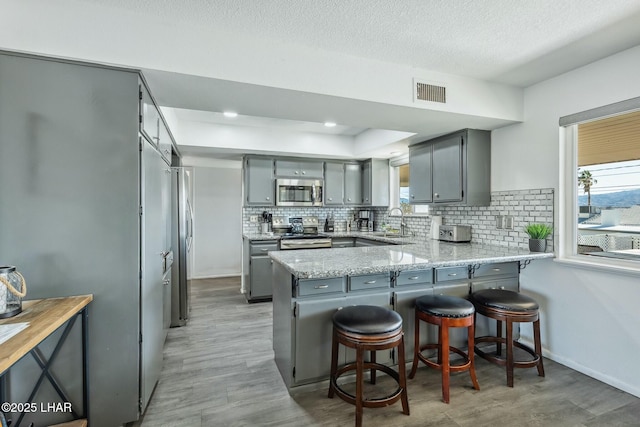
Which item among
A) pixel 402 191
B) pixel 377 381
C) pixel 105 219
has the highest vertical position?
pixel 402 191

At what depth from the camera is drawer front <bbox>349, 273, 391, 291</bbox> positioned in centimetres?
224

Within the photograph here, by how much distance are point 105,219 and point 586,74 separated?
3652mm

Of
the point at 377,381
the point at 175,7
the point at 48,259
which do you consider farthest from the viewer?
the point at 377,381

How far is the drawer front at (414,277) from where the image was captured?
239 cm

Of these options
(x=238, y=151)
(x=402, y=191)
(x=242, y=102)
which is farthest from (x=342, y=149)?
(x=242, y=102)

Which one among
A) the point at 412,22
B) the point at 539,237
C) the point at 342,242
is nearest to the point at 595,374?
the point at 539,237

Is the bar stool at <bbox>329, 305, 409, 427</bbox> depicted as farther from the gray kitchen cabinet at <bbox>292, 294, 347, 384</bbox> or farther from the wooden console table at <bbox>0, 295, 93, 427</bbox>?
the wooden console table at <bbox>0, 295, 93, 427</bbox>

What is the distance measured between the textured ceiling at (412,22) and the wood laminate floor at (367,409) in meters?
2.49

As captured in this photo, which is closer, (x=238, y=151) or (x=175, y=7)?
(x=175, y=7)

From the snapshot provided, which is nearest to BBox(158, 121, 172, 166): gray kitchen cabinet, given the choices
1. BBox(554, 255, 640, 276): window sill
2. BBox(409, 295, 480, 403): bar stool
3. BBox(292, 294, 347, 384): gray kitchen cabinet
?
BBox(292, 294, 347, 384): gray kitchen cabinet

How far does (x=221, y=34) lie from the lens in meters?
1.94

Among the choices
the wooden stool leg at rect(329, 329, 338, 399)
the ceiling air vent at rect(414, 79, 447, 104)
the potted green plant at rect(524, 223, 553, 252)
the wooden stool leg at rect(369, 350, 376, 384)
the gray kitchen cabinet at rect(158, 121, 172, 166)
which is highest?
the ceiling air vent at rect(414, 79, 447, 104)

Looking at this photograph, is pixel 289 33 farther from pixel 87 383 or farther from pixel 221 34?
pixel 87 383

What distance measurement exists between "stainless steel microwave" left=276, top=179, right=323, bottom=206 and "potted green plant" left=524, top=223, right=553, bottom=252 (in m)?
3.08
